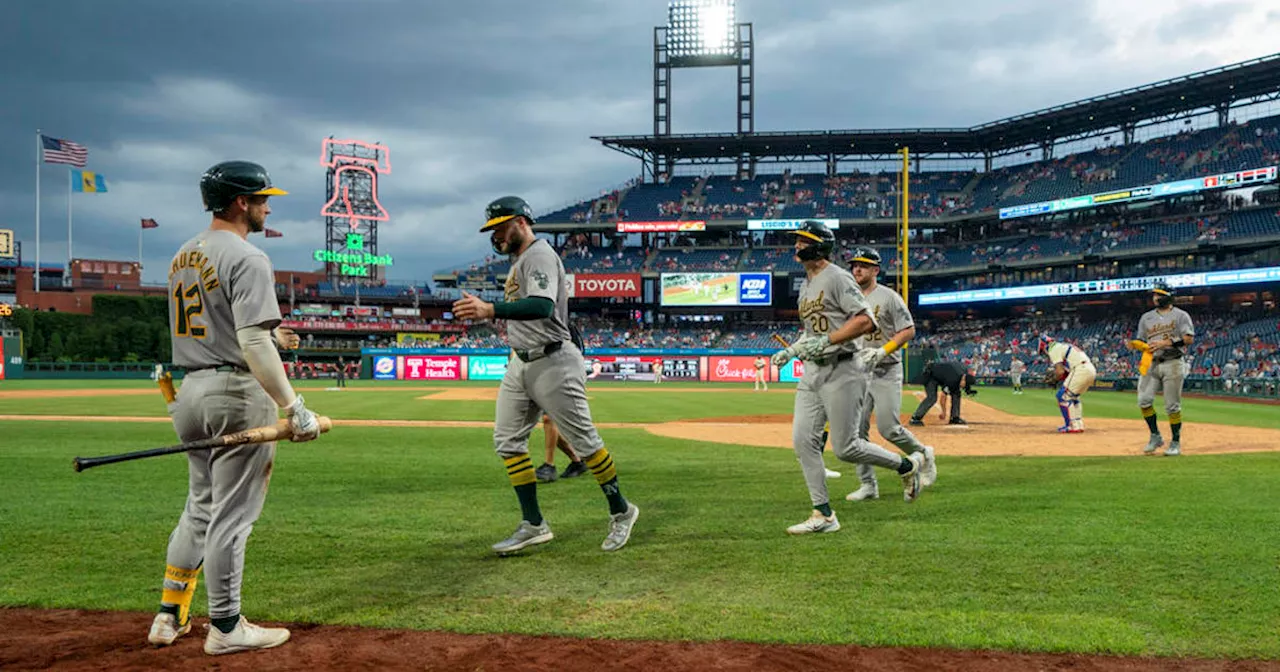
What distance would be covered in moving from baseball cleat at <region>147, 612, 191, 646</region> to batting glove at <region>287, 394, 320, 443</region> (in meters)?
1.00

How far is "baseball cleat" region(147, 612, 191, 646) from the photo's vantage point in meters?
3.61

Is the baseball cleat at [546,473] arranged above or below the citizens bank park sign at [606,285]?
below

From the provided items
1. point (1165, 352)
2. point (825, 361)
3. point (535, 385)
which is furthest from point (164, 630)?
point (1165, 352)

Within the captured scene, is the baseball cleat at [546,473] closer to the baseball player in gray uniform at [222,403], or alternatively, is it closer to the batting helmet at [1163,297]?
the baseball player in gray uniform at [222,403]

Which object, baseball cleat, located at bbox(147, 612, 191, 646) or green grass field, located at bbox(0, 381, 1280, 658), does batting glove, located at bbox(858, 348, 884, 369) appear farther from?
baseball cleat, located at bbox(147, 612, 191, 646)

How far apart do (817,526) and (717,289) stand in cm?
4895

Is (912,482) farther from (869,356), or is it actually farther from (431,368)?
(431,368)

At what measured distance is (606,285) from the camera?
186ft

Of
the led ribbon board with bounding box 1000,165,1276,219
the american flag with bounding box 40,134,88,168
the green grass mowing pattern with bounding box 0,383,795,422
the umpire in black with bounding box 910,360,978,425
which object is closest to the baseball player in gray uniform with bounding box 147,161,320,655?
the umpire in black with bounding box 910,360,978,425

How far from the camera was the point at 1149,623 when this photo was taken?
3.75 meters

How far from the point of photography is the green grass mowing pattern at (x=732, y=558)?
380cm

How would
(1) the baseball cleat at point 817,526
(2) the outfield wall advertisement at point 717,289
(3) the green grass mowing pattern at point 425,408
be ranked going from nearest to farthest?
(1) the baseball cleat at point 817,526 < (3) the green grass mowing pattern at point 425,408 < (2) the outfield wall advertisement at point 717,289

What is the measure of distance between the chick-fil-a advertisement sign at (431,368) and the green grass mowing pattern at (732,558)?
137 ft

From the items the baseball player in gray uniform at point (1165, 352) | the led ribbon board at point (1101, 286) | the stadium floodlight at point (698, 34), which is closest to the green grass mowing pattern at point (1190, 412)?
the baseball player in gray uniform at point (1165, 352)
